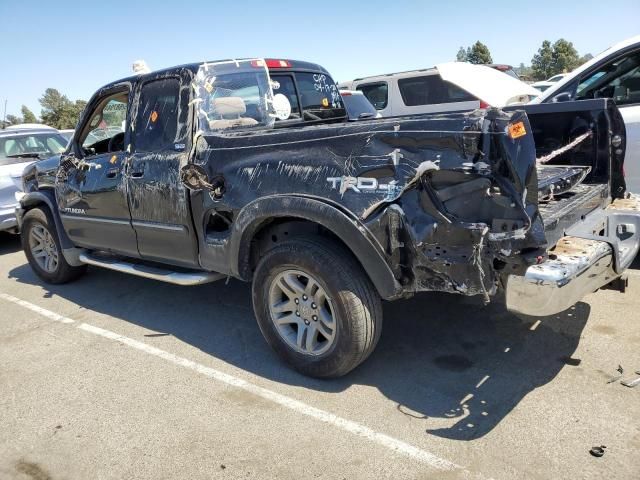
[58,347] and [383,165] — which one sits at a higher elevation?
[383,165]

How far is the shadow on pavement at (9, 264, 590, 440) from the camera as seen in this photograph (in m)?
2.97

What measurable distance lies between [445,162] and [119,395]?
2.51 m

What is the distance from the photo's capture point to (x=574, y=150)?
3881 millimetres

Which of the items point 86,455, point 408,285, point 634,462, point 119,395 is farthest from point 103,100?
point 634,462

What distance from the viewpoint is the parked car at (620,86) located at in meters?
4.84

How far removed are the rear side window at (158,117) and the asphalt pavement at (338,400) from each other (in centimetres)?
152

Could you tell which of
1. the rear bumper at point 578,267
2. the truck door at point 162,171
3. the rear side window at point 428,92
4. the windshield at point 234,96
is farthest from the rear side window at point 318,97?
the rear side window at point 428,92

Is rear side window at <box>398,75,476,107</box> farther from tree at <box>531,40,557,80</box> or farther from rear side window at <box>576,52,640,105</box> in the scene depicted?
tree at <box>531,40,557,80</box>

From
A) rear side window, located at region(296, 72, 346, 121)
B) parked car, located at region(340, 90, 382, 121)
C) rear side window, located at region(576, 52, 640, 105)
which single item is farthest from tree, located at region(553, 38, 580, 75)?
rear side window, located at region(296, 72, 346, 121)

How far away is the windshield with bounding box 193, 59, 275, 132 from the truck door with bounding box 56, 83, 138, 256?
0.92 metres

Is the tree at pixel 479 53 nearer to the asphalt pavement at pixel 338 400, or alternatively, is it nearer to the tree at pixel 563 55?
the tree at pixel 563 55

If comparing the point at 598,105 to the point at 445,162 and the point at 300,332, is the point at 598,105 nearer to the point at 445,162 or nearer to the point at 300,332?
the point at 445,162

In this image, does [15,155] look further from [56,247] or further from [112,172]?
[112,172]

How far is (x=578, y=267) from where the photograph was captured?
8.41 ft
